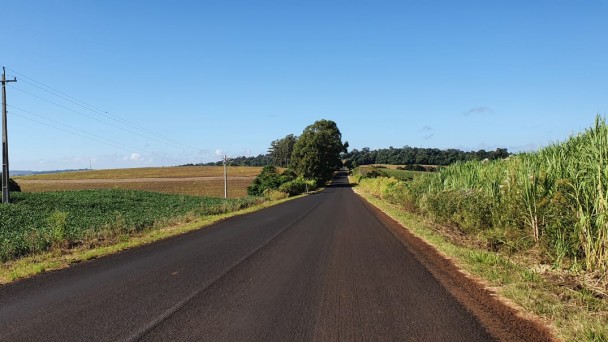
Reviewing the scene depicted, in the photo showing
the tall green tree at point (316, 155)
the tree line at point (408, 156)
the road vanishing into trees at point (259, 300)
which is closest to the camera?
the road vanishing into trees at point (259, 300)

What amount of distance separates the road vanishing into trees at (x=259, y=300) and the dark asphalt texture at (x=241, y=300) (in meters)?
0.02

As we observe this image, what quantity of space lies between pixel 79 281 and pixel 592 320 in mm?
8560

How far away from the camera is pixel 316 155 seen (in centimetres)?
8988

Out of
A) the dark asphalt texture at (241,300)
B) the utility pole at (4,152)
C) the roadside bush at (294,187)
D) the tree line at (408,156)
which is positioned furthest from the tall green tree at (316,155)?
the dark asphalt texture at (241,300)

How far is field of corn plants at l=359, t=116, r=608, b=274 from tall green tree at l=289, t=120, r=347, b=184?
72750 mm

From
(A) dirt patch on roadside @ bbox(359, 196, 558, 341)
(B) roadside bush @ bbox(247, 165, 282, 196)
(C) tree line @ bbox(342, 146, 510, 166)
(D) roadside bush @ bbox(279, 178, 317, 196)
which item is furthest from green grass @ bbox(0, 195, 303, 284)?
(C) tree line @ bbox(342, 146, 510, 166)

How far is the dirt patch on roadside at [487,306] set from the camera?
5.06m

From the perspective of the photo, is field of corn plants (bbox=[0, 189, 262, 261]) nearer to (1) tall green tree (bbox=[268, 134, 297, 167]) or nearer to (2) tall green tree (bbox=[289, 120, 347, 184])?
(2) tall green tree (bbox=[289, 120, 347, 184])

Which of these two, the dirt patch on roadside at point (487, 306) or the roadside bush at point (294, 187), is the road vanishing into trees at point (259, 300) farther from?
the roadside bush at point (294, 187)

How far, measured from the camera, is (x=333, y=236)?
593 inches

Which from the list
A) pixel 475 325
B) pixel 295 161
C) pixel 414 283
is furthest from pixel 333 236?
pixel 295 161

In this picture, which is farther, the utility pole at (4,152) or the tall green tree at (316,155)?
the tall green tree at (316,155)

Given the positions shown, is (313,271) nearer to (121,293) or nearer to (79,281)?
(121,293)

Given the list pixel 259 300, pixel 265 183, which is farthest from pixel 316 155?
pixel 259 300
